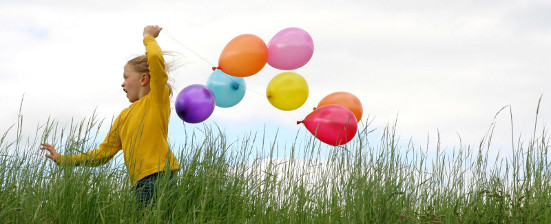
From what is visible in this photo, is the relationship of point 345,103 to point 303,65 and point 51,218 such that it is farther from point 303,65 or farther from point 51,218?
point 51,218

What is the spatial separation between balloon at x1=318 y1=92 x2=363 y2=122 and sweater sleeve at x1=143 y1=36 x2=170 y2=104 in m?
1.85

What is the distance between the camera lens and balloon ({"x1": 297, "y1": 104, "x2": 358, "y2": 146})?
4.54 m

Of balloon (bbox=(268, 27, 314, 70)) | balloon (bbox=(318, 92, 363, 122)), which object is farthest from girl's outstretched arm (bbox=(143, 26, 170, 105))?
balloon (bbox=(318, 92, 363, 122))

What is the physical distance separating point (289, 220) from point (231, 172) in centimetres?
78

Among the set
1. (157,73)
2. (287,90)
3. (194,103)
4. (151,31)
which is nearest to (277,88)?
(287,90)

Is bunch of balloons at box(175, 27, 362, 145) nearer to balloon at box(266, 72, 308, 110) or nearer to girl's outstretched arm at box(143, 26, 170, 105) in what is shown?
balloon at box(266, 72, 308, 110)

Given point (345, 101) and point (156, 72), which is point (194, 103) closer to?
point (156, 72)

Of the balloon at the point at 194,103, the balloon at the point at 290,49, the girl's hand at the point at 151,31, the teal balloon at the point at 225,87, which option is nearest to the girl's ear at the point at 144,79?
the girl's hand at the point at 151,31

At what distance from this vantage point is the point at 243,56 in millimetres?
4582

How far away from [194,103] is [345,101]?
4.53 feet

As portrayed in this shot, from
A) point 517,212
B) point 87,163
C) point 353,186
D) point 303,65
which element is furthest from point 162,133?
point 517,212

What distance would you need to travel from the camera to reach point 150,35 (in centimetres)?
390

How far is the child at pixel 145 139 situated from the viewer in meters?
3.51

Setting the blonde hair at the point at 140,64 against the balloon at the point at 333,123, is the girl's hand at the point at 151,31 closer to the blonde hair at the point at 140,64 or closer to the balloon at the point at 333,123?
the blonde hair at the point at 140,64
